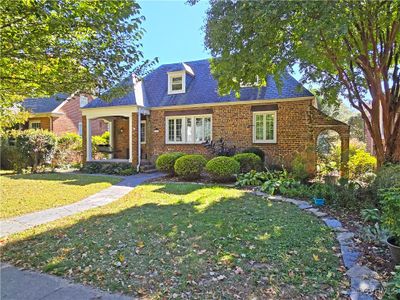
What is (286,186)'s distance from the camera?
874 centimetres

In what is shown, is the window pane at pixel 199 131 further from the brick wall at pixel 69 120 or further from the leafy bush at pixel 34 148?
the brick wall at pixel 69 120

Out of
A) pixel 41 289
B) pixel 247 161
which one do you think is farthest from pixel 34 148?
pixel 41 289

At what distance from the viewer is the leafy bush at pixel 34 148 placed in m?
14.7

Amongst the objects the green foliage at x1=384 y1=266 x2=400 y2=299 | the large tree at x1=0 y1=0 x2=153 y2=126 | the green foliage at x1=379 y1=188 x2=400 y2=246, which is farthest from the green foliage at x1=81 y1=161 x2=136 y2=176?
the green foliage at x1=384 y1=266 x2=400 y2=299

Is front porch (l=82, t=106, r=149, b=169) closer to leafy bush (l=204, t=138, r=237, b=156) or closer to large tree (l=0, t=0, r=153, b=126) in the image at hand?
leafy bush (l=204, t=138, r=237, b=156)

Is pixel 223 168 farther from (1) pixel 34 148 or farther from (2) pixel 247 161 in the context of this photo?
(1) pixel 34 148

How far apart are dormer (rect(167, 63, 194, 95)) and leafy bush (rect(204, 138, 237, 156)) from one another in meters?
3.92

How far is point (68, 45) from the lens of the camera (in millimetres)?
5148

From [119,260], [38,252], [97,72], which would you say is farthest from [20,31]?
[119,260]

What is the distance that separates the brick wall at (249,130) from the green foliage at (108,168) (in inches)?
77.7

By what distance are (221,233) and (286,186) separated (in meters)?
4.46

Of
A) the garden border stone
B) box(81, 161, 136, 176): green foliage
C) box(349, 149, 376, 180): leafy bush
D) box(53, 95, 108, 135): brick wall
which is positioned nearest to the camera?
the garden border stone

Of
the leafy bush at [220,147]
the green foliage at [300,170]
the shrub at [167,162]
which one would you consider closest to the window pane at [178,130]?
the leafy bush at [220,147]

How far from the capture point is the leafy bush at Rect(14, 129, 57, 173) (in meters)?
14.7
